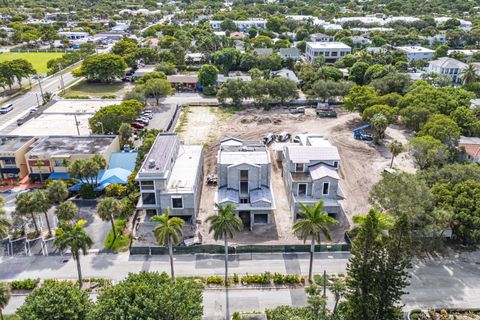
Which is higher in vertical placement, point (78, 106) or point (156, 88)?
point (156, 88)

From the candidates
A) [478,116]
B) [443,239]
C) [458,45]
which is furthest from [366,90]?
[458,45]

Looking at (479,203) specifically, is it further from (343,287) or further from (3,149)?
(3,149)

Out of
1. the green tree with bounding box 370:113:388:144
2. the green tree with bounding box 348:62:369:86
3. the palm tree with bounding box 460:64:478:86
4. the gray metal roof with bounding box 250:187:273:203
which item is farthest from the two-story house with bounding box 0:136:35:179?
the palm tree with bounding box 460:64:478:86

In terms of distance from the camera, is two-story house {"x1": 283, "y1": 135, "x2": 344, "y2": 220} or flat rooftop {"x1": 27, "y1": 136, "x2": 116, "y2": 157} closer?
two-story house {"x1": 283, "y1": 135, "x2": 344, "y2": 220}

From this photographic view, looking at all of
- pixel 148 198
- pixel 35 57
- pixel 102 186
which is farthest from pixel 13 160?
pixel 35 57

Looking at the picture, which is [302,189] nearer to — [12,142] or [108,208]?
[108,208]

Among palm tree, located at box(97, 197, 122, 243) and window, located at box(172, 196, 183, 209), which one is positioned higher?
palm tree, located at box(97, 197, 122, 243)

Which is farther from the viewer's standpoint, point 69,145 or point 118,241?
point 69,145

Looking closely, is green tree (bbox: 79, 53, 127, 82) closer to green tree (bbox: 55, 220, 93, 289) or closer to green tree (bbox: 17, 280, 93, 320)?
green tree (bbox: 55, 220, 93, 289)
